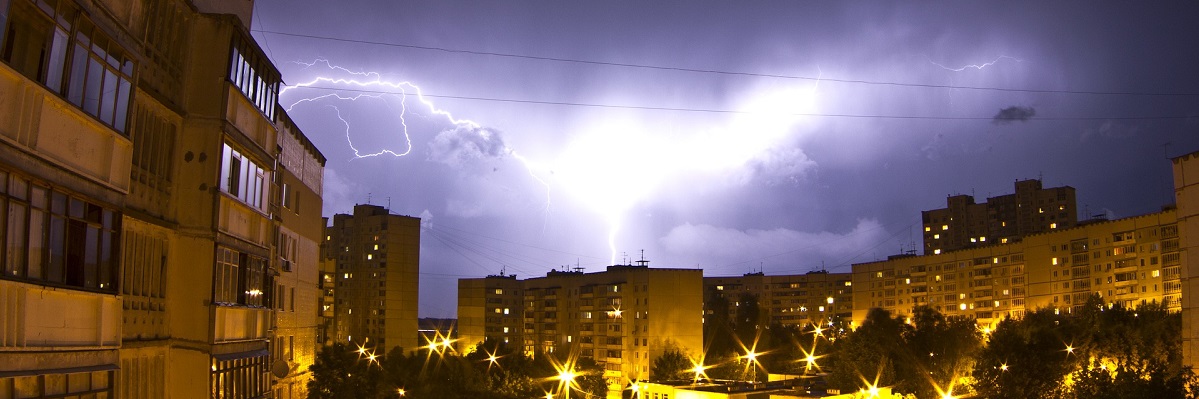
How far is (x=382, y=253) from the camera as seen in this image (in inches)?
4668

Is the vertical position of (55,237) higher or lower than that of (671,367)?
higher

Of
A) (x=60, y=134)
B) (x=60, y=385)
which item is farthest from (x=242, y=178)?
(x=60, y=385)

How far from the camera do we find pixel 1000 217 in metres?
168

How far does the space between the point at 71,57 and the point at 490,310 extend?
122047 millimetres

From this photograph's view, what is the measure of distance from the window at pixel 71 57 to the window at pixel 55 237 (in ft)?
4.12

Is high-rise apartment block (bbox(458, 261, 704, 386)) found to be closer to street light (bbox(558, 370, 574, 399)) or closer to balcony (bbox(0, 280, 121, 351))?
street light (bbox(558, 370, 574, 399))

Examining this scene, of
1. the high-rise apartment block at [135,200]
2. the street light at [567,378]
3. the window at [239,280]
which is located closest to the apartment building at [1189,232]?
the street light at [567,378]

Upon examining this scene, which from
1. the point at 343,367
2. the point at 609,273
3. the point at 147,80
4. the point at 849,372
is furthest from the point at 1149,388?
the point at 609,273

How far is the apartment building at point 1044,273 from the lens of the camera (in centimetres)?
9238

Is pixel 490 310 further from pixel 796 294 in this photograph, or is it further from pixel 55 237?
pixel 55 237

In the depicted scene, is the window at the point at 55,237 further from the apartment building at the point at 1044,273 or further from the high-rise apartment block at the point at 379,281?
the high-rise apartment block at the point at 379,281

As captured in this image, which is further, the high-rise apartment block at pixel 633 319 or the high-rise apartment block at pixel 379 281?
the high-rise apartment block at pixel 379 281

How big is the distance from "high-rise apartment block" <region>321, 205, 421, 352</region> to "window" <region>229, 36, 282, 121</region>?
9561 centimetres

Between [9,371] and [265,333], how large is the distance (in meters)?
10.5
